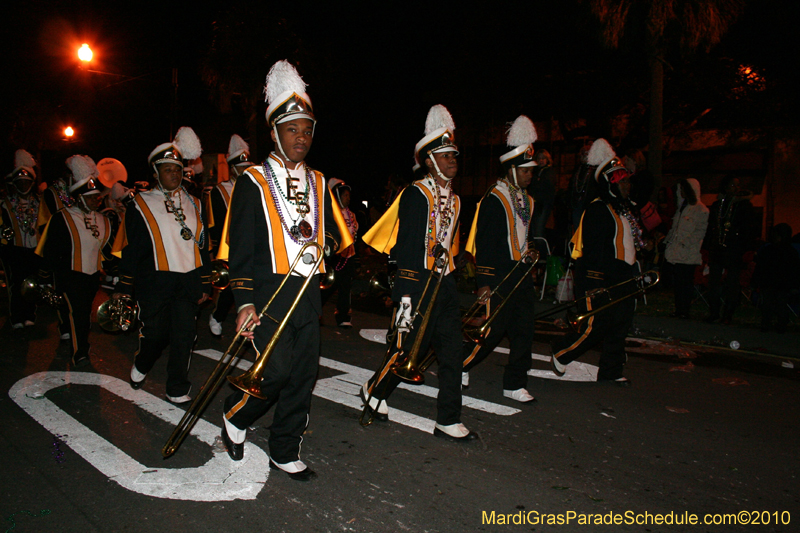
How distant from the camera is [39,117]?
2317 centimetres

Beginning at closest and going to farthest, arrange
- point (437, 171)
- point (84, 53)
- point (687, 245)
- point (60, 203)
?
point (437, 171) < point (60, 203) < point (687, 245) < point (84, 53)

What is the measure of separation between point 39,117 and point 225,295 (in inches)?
791

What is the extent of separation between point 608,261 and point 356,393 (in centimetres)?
277

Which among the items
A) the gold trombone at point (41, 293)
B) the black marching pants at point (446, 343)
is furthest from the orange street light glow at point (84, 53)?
the black marching pants at point (446, 343)

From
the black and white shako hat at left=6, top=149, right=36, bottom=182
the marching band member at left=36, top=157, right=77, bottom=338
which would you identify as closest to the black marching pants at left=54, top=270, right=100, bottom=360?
the marching band member at left=36, top=157, right=77, bottom=338

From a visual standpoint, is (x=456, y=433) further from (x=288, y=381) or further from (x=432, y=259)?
(x=288, y=381)

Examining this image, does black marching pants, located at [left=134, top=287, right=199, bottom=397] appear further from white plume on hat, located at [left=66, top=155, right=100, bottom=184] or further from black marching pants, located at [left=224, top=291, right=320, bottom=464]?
white plume on hat, located at [left=66, top=155, right=100, bottom=184]

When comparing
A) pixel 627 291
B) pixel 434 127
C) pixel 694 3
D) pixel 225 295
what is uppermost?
pixel 694 3

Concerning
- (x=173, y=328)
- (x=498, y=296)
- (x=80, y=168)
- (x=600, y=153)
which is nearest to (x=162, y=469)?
(x=173, y=328)

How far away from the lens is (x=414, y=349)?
445 cm

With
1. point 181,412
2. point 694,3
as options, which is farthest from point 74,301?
point 694,3

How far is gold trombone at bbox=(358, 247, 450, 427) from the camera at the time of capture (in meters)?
4.39

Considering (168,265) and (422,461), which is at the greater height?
(168,265)

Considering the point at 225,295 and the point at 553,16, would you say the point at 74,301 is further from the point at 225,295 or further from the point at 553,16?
the point at 553,16
